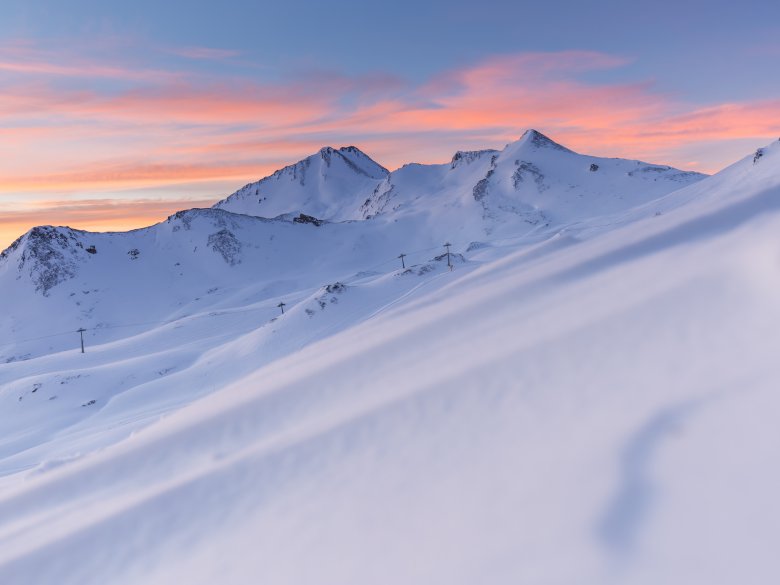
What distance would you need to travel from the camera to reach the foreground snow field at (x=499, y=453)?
374cm

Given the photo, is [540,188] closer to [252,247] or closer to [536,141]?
[536,141]

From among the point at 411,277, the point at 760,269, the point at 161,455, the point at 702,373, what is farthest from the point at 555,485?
the point at 411,277

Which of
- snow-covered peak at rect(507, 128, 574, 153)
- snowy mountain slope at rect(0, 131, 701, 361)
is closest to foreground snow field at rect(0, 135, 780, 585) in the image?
snowy mountain slope at rect(0, 131, 701, 361)

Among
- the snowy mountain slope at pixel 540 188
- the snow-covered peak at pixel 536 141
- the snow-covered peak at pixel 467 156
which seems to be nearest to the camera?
the snowy mountain slope at pixel 540 188

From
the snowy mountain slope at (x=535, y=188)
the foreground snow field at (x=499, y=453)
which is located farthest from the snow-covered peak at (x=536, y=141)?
the foreground snow field at (x=499, y=453)

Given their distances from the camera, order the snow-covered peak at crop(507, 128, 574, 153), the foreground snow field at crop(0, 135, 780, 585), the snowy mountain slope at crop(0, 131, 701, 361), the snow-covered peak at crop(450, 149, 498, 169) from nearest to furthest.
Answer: the foreground snow field at crop(0, 135, 780, 585) → the snowy mountain slope at crop(0, 131, 701, 361) → the snow-covered peak at crop(507, 128, 574, 153) → the snow-covered peak at crop(450, 149, 498, 169)

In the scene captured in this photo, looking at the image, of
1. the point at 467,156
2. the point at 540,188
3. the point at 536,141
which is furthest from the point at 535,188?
the point at 467,156

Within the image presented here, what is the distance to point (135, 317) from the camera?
77.2 metres

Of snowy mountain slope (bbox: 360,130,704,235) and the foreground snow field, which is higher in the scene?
snowy mountain slope (bbox: 360,130,704,235)

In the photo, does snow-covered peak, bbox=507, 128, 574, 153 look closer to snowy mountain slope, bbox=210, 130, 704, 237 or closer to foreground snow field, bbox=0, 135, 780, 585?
snowy mountain slope, bbox=210, 130, 704, 237

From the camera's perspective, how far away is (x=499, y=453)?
522cm

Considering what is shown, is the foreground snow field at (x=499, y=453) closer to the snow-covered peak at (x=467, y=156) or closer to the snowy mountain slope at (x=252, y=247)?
the snowy mountain slope at (x=252, y=247)

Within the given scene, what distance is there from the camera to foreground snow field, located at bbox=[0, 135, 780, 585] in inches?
147

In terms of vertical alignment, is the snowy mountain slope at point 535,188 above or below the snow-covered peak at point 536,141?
below
